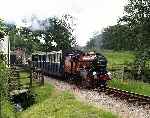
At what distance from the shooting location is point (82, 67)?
29891 millimetres

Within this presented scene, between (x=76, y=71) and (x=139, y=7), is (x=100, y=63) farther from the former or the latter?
(x=139, y=7)

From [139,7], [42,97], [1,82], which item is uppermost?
[139,7]

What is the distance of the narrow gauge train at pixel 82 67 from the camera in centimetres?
2853

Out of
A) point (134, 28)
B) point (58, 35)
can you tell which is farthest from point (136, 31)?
point (58, 35)

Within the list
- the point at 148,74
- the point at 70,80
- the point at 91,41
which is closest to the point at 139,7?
the point at 148,74

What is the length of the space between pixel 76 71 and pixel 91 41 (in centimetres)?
13108

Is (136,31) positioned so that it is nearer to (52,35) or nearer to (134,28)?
(134,28)

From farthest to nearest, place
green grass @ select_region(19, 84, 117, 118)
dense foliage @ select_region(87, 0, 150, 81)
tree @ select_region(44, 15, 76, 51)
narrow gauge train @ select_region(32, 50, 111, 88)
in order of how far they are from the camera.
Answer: tree @ select_region(44, 15, 76, 51) → dense foliage @ select_region(87, 0, 150, 81) → narrow gauge train @ select_region(32, 50, 111, 88) → green grass @ select_region(19, 84, 117, 118)

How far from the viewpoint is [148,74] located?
4184 cm

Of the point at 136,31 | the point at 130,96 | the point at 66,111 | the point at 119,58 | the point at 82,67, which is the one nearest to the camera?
the point at 66,111

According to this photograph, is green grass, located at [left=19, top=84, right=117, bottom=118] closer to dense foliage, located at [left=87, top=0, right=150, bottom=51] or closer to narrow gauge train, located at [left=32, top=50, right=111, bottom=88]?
narrow gauge train, located at [left=32, top=50, right=111, bottom=88]

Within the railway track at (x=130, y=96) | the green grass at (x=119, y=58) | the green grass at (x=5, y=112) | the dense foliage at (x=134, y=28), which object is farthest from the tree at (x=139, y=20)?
the green grass at (x=5, y=112)

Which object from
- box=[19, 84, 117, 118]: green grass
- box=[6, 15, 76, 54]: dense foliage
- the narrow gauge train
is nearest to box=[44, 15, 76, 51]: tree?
box=[6, 15, 76, 54]: dense foliage

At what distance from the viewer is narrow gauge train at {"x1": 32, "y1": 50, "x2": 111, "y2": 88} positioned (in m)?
28.5
